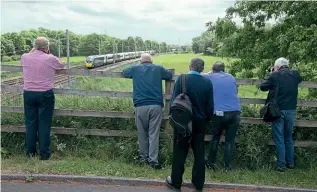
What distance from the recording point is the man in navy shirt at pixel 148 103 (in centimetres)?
536

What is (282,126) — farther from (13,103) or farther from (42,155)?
(13,103)

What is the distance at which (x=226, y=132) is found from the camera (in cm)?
545

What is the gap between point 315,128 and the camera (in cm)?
602

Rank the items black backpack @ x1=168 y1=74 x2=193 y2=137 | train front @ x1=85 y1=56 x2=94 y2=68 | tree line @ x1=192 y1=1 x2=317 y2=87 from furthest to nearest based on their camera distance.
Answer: train front @ x1=85 y1=56 x2=94 y2=68 < tree line @ x1=192 y1=1 x2=317 y2=87 < black backpack @ x1=168 y1=74 x2=193 y2=137

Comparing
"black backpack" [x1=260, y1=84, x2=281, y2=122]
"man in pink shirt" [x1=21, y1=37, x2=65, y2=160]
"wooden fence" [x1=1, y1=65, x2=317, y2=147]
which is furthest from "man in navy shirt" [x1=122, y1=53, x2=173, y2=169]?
"black backpack" [x1=260, y1=84, x2=281, y2=122]

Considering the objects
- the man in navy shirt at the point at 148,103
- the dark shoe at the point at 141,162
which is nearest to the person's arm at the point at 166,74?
the man in navy shirt at the point at 148,103

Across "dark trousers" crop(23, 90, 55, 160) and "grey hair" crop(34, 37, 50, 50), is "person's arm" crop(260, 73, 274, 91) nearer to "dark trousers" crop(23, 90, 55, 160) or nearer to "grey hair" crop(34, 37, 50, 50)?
"dark trousers" crop(23, 90, 55, 160)

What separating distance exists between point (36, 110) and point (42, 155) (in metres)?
0.71

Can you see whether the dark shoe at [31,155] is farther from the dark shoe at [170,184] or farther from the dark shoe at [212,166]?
the dark shoe at [212,166]

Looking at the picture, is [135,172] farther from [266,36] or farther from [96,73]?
[266,36]

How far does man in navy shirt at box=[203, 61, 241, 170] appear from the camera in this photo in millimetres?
5297

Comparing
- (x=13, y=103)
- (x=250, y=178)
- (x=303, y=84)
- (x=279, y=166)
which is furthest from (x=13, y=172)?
(x=303, y=84)

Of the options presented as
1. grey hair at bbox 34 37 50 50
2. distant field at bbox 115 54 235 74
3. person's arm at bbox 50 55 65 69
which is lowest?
distant field at bbox 115 54 235 74

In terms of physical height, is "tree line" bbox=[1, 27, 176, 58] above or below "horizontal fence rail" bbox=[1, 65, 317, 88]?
above
